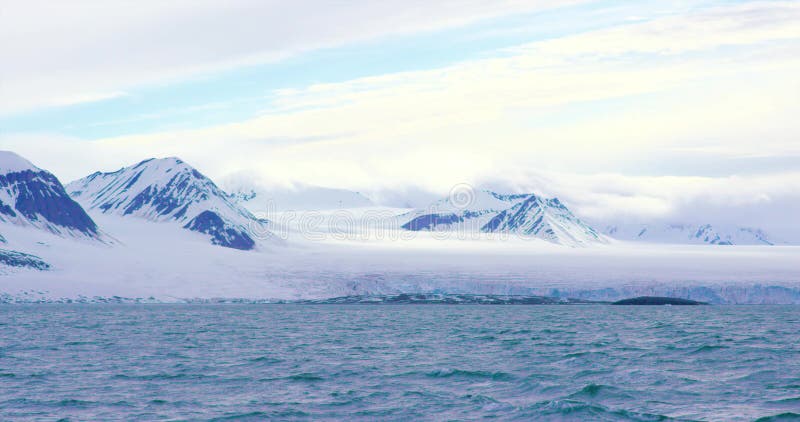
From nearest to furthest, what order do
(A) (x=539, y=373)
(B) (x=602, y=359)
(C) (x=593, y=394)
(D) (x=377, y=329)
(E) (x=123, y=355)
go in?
1. (C) (x=593, y=394)
2. (A) (x=539, y=373)
3. (B) (x=602, y=359)
4. (E) (x=123, y=355)
5. (D) (x=377, y=329)

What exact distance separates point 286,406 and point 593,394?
54.9 feet

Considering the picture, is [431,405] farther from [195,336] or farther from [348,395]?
[195,336]

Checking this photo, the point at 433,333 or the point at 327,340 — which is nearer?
the point at 327,340

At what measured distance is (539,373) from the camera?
6538 centimetres

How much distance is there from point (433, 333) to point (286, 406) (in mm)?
63330

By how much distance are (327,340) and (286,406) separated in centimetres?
4901

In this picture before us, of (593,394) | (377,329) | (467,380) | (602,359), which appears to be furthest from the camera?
(377,329)

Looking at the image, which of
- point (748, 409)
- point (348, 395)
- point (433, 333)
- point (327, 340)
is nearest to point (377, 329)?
point (433, 333)

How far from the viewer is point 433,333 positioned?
11419 cm

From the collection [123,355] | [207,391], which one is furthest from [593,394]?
[123,355]

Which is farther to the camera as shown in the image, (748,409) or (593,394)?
(593,394)

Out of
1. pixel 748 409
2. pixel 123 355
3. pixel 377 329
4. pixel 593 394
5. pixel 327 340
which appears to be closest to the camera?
pixel 748 409

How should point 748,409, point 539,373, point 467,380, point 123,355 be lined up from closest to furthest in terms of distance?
point 748,409 < point 467,380 < point 539,373 < point 123,355

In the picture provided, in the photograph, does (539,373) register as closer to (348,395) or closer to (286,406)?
(348,395)
